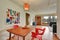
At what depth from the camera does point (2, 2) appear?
19.6 feet

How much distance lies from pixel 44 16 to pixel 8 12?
1233 cm

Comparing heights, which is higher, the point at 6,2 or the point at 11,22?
the point at 6,2

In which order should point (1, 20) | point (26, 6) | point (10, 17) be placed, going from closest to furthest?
point (26, 6) → point (1, 20) → point (10, 17)

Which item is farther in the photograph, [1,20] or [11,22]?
[11,22]

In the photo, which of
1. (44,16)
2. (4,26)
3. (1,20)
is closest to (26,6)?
(1,20)

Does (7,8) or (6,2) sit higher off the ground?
(6,2)

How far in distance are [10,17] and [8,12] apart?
487 mm

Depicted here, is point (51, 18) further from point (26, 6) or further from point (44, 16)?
point (26, 6)

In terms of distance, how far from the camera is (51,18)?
17.6 metres

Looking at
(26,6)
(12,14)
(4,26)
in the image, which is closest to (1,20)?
(4,26)

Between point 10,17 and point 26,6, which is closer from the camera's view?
point 26,6

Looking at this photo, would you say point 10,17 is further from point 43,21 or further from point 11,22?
point 43,21

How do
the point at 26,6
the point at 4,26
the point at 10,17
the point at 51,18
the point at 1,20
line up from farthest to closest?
1. the point at 51,18
2. the point at 10,17
3. the point at 4,26
4. the point at 1,20
5. the point at 26,6

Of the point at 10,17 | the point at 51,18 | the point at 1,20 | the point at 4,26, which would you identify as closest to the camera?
the point at 1,20
